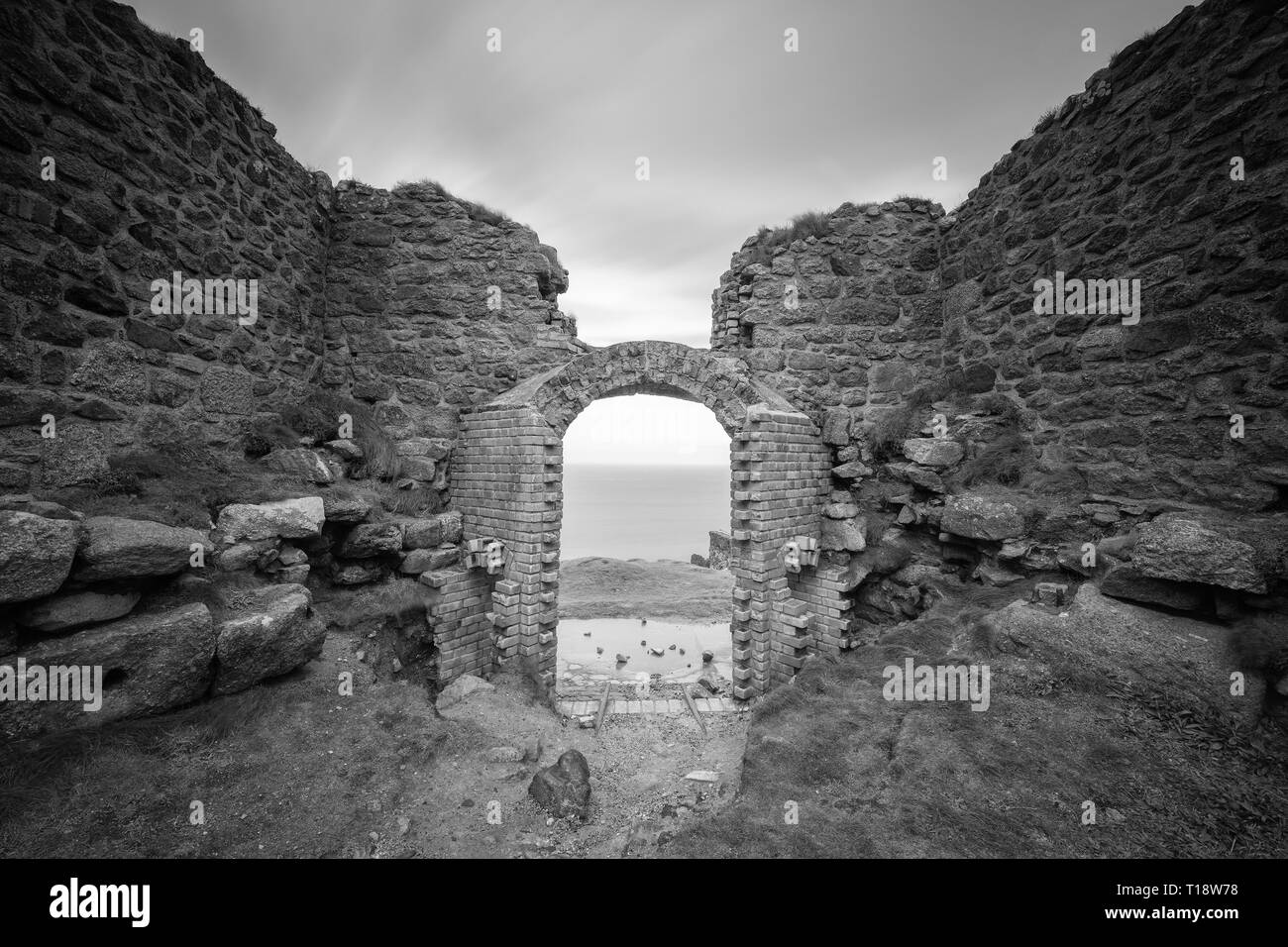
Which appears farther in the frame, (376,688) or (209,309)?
(209,309)

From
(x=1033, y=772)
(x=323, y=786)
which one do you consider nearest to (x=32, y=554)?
(x=323, y=786)

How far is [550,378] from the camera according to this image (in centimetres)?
716

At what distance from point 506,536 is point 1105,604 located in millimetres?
6327

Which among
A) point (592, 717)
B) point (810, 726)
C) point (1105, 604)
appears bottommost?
point (592, 717)

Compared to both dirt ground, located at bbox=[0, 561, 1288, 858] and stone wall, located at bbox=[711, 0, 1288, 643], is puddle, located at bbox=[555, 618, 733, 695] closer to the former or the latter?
stone wall, located at bbox=[711, 0, 1288, 643]

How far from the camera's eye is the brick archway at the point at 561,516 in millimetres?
6746

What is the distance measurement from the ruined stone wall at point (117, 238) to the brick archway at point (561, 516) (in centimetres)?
321

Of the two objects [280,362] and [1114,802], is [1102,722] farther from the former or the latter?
[280,362]

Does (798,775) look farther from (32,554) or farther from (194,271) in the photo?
(194,271)

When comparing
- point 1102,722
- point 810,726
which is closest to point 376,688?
point 810,726

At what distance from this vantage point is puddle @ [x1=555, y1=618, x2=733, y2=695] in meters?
8.33

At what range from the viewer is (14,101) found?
406 centimetres

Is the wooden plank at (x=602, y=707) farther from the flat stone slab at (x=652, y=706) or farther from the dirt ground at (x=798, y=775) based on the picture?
the dirt ground at (x=798, y=775)

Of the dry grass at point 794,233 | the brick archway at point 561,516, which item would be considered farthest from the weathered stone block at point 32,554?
the dry grass at point 794,233
